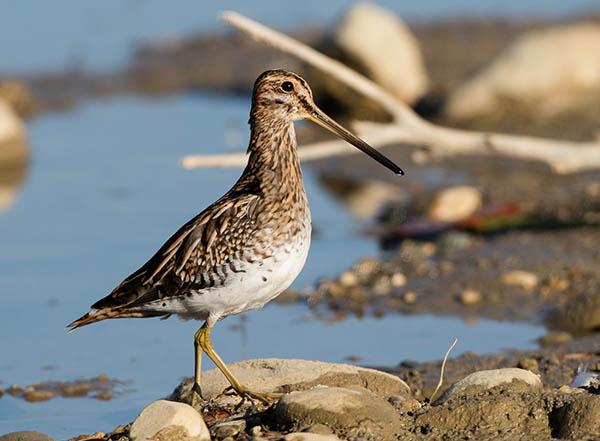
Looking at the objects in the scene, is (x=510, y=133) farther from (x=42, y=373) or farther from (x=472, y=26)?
(x=42, y=373)

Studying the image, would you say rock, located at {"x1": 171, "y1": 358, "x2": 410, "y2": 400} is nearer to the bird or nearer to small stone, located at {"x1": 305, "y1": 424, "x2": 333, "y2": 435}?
the bird

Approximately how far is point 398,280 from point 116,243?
2607 mm

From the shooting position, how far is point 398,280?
991cm

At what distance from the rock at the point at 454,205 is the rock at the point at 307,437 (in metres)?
5.84

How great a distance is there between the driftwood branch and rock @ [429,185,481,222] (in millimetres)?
1380

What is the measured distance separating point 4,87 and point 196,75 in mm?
3163

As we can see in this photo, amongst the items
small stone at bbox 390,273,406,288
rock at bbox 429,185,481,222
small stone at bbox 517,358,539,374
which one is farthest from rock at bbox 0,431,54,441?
rock at bbox 429,185,481,222

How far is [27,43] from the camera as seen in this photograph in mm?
19078

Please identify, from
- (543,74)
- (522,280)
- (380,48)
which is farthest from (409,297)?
(380,48)

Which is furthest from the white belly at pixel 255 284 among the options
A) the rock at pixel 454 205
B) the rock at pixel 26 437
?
the rock at pixel 454 205

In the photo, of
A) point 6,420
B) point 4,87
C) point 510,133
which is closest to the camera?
point 6,420

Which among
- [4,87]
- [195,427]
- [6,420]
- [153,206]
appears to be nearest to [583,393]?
[195,427]

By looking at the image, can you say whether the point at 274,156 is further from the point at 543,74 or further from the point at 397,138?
the point at 543,74

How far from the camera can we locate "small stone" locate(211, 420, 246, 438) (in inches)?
237
